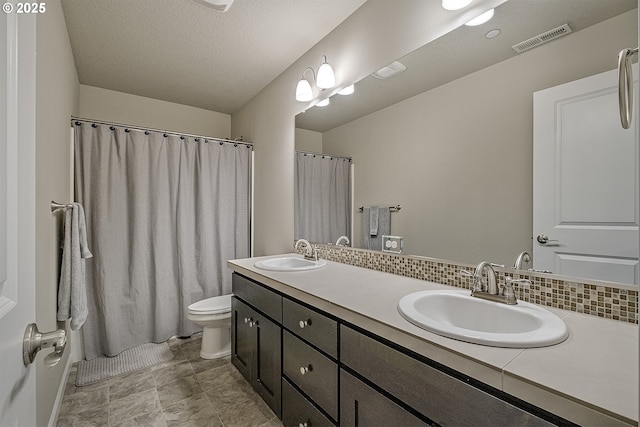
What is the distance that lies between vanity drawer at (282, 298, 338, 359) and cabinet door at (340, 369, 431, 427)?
0.39ft

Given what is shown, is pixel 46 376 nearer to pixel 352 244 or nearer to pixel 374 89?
pixel 352 244

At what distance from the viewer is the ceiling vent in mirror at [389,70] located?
1.58 m

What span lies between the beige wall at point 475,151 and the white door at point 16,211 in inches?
57.7

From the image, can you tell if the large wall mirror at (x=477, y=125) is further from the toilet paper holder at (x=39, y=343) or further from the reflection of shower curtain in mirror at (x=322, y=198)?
the toilet paper holder at (x=39, y=343)

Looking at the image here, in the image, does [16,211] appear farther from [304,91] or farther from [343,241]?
[304,91]

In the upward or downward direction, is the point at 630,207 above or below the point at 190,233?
above

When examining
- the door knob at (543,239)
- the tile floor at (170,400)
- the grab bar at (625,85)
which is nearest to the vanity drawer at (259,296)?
the tile floor at (170,400)

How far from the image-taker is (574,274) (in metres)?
1.03

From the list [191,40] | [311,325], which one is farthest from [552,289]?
[191,40]

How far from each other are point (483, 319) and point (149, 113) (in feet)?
11.6

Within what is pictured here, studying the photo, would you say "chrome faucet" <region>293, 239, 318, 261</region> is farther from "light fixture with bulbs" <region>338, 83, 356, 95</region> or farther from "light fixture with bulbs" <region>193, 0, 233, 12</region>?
"light fixture with bulbs" <region>193, 0, 233, 12</region>

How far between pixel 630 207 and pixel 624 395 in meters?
0.61

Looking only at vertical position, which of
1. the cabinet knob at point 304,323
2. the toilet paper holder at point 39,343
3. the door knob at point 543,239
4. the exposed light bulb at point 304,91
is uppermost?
the exposed light bulb at point 304,91

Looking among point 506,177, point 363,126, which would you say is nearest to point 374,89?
point 363,126
